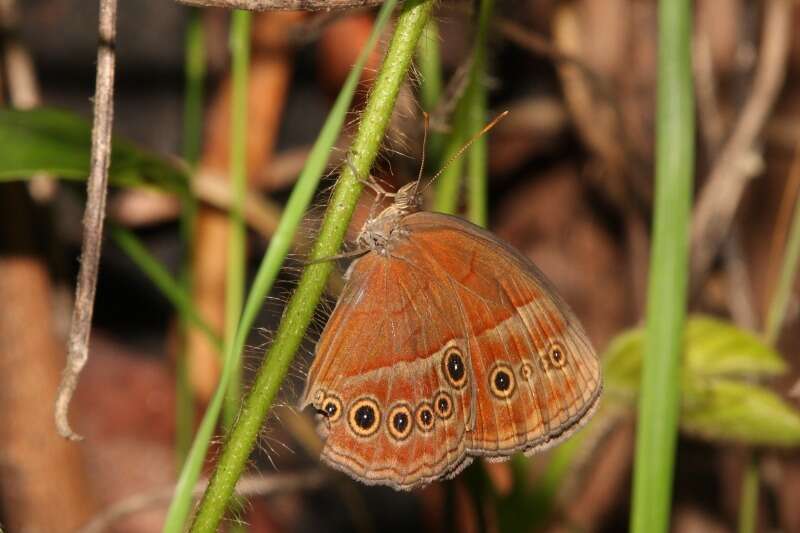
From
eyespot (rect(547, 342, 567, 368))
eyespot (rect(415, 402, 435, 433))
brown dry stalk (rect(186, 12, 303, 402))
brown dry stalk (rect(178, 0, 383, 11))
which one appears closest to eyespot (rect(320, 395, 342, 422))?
eyespot (rect(415, 402, 435, 433))

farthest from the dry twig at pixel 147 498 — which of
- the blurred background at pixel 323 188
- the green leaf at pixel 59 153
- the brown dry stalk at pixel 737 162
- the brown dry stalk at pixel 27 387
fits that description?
the brown dry stalk at pixel 737 162

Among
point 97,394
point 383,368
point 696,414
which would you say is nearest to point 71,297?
point 97,394

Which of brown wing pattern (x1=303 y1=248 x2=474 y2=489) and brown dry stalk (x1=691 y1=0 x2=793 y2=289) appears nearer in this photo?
brown wing pattern (x1=303 y1=248 x2=474 y2=489)

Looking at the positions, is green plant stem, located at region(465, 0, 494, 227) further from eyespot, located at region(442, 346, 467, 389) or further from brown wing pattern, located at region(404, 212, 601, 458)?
eyespot, located at region(442, 346, 467, 389)

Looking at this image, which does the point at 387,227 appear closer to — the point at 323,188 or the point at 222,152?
the point at 323,188

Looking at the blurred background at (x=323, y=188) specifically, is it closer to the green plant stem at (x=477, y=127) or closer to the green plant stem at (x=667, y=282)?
the green plant stem at (x=477, y=127)

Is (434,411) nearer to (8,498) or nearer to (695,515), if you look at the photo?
(8,498)

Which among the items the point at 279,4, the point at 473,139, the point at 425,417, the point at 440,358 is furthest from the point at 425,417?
the point at 279,4
